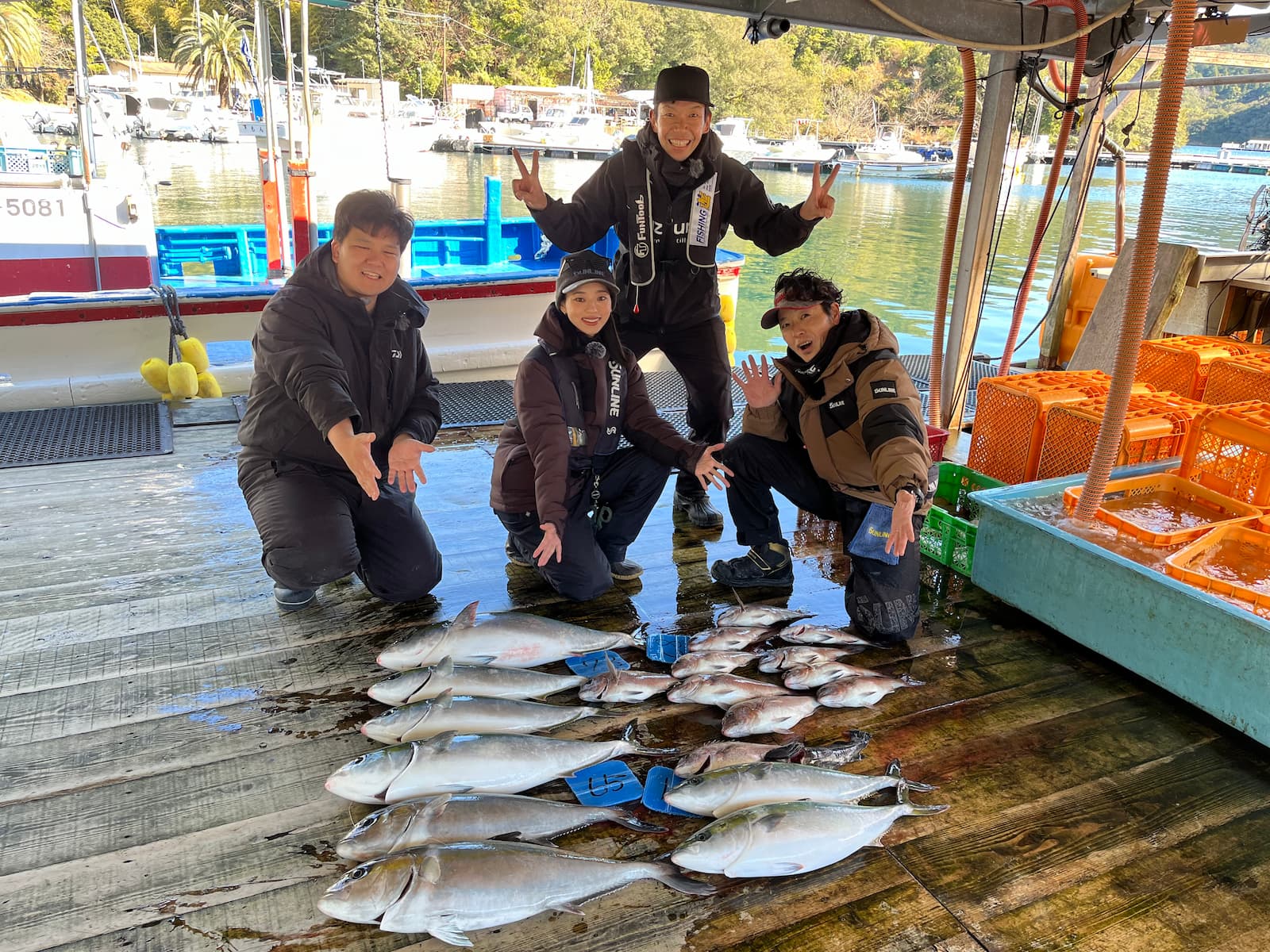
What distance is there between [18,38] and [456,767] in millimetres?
41395

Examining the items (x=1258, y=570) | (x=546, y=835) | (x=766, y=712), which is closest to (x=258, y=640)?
(x=546, y=835)

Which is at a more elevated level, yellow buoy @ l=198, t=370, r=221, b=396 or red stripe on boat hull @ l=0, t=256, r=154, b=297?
red stripe on boat hull @ l=0, t=256, r=154, b=297

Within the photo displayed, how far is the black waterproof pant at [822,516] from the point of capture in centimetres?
A: 296

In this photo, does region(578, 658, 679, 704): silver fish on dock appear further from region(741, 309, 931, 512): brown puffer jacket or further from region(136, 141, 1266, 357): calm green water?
region(136, 141, 1266, 357): calm green water

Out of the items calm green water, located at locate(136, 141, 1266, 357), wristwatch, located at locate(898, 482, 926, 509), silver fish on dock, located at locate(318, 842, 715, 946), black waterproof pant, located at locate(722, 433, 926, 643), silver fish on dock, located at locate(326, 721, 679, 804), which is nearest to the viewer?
silver fish on dock, located at locate(318, 842, 715, 946)

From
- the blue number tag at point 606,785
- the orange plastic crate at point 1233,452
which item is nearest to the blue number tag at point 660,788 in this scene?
the blue number tag at point 606,785

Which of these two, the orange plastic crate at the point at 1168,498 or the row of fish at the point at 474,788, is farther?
the orange plastic crate at the point at 1168,498

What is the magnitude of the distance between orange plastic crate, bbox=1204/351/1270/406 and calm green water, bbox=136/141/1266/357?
13.5ft

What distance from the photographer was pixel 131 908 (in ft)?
5.82

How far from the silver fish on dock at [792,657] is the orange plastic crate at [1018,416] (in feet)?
5.01

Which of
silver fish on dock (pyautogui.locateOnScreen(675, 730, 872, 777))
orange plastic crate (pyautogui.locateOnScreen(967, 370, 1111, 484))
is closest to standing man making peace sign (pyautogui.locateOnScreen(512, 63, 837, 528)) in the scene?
orange plastic crate (pyautogui.locateOnScreen(967, 370, 1111, 484))

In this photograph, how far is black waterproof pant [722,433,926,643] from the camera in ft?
9.70

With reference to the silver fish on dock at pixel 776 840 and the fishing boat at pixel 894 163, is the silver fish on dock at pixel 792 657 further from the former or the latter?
the fishing boat at pixel 894 163

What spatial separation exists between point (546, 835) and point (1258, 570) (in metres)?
2.52
